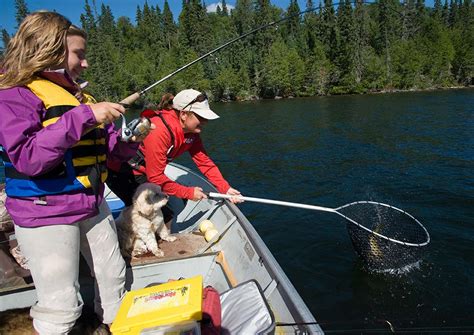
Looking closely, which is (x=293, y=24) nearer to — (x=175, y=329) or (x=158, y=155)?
(x=158, y=155)

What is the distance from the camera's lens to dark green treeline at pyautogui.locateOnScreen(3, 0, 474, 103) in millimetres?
65250

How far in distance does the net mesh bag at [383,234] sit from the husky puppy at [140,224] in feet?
9.50

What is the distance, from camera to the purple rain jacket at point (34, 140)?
2.35m

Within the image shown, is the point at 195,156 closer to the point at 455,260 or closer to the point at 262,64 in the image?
the point at 455,260

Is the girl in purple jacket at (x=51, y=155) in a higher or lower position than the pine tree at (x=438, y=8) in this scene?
lower

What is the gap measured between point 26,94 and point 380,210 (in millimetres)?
6035

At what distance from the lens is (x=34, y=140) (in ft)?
7.75

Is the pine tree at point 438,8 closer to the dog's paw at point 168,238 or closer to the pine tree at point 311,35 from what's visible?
the pine tree at point 311,35

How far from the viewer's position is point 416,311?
5.96 meters

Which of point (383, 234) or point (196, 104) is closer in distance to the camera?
point (196, 104)

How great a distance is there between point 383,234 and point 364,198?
4.97m

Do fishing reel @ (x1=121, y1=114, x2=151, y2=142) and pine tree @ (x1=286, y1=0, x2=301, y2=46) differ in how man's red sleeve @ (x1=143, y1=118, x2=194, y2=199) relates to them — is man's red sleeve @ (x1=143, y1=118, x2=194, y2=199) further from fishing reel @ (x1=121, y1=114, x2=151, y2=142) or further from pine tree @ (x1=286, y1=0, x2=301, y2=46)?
pine tree @ (x1=286, y1=0, x2=301, y2=46)

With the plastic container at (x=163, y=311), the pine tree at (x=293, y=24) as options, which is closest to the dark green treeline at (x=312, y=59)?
the pine tree at (x=293, y=24)

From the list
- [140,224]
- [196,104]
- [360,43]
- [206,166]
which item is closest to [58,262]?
[140,224]
